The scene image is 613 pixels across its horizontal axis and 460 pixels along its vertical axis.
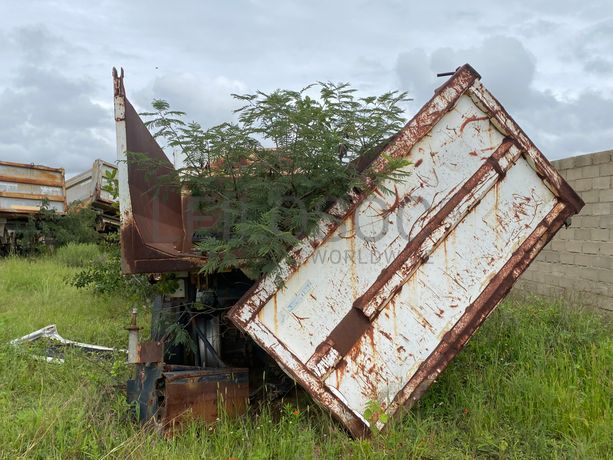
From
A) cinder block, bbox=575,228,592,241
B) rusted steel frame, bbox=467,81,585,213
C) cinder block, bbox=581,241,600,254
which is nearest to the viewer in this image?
rusted steel frame, bbox=467,81,585,213

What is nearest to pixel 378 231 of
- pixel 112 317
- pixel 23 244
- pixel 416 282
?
pixel 416 282

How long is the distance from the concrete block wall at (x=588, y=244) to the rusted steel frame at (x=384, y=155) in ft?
9.80

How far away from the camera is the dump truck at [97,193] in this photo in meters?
11.8

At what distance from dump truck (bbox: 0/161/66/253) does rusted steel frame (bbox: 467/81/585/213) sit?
9.96 meters

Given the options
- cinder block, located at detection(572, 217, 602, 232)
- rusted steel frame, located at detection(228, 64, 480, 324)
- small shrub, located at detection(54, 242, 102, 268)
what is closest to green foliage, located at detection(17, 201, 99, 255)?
small shrub, located at detection(54, 242, 102, 268)

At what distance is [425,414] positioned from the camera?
3.18 meters

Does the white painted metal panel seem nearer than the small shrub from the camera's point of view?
Yes

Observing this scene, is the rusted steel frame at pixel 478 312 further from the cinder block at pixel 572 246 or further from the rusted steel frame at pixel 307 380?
the cinder block at pixel 572 246

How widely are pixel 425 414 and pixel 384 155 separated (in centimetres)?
151

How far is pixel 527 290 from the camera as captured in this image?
22.1ft

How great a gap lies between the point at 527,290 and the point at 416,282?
4.26 meters

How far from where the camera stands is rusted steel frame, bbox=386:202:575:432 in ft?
9.72

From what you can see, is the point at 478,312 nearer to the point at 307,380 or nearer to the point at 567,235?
the point at 307,380

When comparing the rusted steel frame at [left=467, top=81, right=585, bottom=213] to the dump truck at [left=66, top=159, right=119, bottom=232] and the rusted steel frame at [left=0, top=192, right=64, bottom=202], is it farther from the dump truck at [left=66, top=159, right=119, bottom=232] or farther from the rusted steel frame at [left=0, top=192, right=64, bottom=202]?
the rusted steel frame at [left=0, top=192, right=64, bottom=202]
